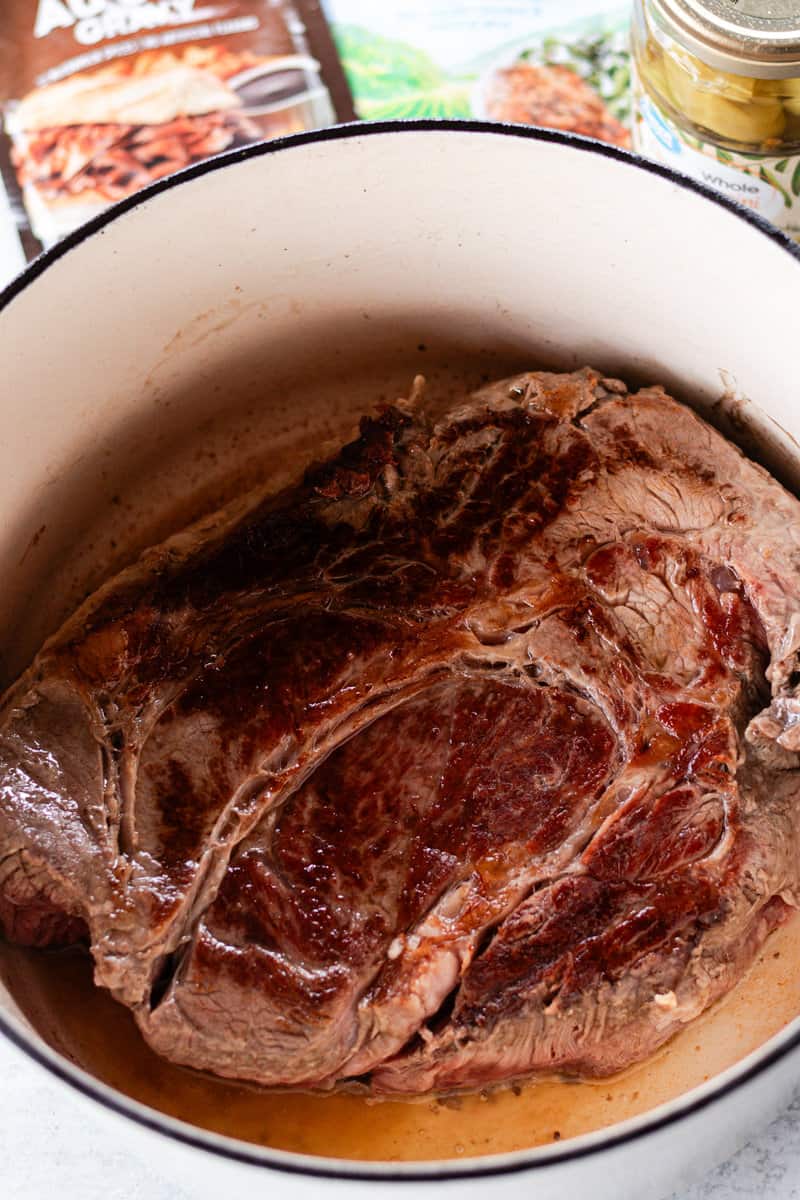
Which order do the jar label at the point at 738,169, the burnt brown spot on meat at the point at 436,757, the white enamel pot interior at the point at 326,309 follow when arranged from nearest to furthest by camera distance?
the burnt brown spot on meat at the point at 436,757
the white enamel pot interior at the point at 326,309
the jar label at the point at 738,169

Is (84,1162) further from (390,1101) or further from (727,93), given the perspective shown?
(727,93)

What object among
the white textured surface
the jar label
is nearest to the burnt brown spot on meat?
the white textured surface

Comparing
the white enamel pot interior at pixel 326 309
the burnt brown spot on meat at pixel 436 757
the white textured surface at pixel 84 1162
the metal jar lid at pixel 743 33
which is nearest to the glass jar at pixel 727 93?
the metal jar lid at pixel 743 33

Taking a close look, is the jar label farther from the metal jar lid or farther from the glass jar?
the metal jar lid

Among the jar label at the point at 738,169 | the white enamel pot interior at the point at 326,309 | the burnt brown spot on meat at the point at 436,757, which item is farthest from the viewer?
the jar label at the point at 738,169

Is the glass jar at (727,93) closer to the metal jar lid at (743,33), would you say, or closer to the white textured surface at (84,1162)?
the metal jar lid at (743,33)

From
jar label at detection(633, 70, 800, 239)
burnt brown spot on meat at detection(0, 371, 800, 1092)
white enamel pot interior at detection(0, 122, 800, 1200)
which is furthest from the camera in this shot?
jar label at detection(633, 70, 800, 239)

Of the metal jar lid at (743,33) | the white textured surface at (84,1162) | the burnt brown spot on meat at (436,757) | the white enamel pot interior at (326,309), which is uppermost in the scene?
the metal jar lid at (743,33)
